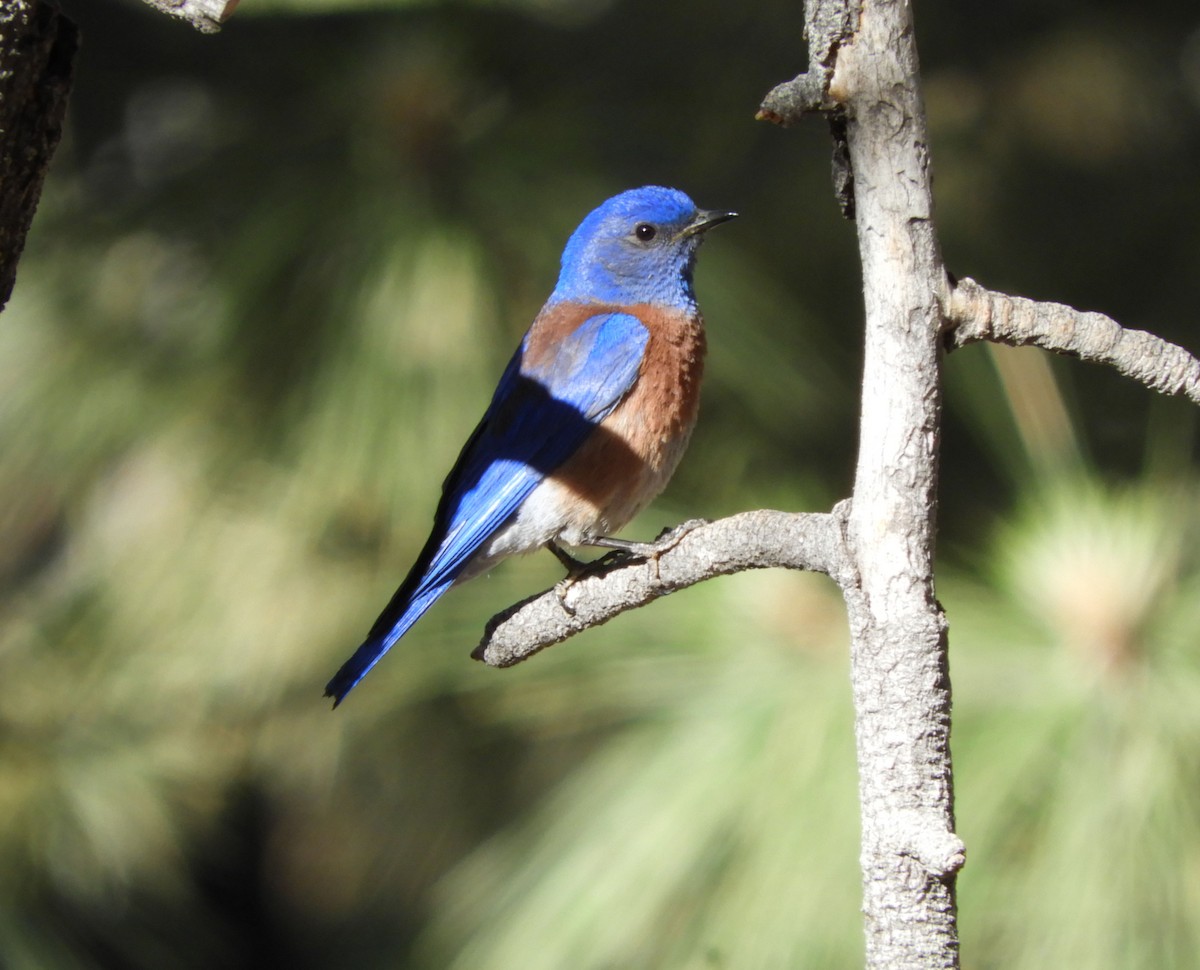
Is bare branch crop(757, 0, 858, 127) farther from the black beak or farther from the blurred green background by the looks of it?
the black beak

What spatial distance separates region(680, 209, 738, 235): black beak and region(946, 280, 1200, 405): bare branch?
136 centimetres

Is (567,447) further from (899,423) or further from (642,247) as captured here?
(899,423)

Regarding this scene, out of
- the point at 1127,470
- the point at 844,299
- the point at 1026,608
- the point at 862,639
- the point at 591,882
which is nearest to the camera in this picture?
the point at 862,639

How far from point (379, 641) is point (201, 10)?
1.11 m

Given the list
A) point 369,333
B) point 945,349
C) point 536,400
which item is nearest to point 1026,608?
point 536,400

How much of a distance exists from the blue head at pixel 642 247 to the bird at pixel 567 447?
72 mm

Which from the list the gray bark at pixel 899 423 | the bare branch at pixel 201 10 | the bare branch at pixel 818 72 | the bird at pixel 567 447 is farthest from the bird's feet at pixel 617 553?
the bare branch at pixel 201 10

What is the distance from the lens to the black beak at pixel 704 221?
2531 millimetres

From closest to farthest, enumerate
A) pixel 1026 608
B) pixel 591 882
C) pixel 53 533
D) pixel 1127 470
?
pixel 1026 608
pixel 591 882
pixel 1127 470
pixel 53 533

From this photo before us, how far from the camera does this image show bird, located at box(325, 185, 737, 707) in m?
2.22

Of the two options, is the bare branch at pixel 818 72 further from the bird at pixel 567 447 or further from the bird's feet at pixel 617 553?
the bird at pixel 567 447

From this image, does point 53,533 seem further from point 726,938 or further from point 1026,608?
point 1026,608

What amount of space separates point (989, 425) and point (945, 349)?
57.8 inches

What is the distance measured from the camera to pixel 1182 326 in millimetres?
3061
